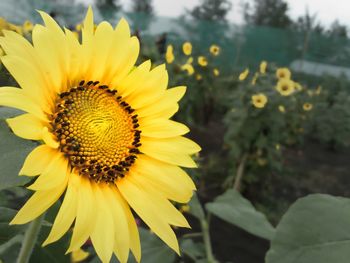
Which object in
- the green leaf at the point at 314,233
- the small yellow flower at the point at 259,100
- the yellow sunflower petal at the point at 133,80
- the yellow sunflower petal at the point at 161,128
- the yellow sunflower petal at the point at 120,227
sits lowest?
the small yellow flower at the point at 259,100

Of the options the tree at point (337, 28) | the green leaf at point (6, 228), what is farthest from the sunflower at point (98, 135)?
Result: the tree at point (337, 28)

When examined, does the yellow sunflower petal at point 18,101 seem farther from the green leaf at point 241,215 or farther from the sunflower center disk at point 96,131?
the green leaf at point 241,215

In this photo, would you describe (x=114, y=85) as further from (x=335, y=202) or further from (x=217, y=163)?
(x=217, y=163)

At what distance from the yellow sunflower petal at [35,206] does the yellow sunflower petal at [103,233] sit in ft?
0.17

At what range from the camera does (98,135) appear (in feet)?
1.78

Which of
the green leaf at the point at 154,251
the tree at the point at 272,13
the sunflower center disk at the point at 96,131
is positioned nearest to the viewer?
the sunflower center disk at the point at 96,131

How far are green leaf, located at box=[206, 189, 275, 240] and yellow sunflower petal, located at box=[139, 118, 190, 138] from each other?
0.33m

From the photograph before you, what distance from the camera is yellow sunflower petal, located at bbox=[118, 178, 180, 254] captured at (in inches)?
19.5

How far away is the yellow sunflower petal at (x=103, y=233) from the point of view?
462 mm

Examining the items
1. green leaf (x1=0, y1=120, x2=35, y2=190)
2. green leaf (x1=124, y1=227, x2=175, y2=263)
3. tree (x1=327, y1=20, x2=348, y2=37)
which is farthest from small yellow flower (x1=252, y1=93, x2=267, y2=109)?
tree (x1=327, y1=20, x2=348, y2=37)

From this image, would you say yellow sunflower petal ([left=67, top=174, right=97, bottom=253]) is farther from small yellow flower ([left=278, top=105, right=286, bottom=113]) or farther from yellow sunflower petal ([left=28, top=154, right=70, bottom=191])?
small yellow flower ([left=278, top=105, right=286, bottom=113])

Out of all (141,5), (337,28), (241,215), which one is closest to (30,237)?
(241,215)

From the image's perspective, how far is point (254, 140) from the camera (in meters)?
3.67

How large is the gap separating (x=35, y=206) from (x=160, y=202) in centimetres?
14
